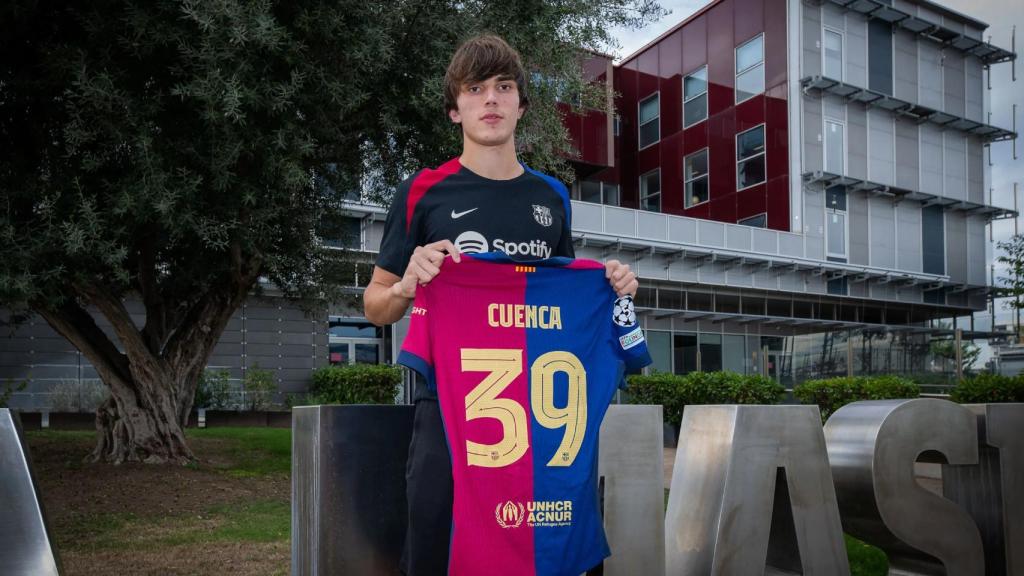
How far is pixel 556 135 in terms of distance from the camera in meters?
11.4

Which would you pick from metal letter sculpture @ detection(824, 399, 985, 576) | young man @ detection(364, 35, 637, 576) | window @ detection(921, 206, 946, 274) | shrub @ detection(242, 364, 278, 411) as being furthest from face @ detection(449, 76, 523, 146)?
window @ detection(921, 206, 946, 274)

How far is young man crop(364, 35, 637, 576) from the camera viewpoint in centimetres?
293

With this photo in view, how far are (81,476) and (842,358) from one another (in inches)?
668

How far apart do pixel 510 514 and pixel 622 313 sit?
84 centimetres

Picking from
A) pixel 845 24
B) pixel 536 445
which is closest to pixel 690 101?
pixel 845 24

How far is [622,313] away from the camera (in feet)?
10.7

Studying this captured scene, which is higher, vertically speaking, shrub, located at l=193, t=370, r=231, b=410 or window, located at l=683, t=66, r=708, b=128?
window, located at l=683, t=66, r=708, b=128

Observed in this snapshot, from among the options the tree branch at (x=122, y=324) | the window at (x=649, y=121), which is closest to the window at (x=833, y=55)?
the window at (x=649, y=121)

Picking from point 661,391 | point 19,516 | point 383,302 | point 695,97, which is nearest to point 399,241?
point 383,302

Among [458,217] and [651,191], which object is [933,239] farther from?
[458,217]

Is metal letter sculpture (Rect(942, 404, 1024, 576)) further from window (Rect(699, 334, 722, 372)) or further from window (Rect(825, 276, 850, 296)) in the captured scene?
window (Rect(825, 276, 850, 296))

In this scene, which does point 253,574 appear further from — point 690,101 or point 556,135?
point 690,101

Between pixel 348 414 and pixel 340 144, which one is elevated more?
pixel 340 144

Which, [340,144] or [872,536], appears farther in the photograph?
[340,144]
